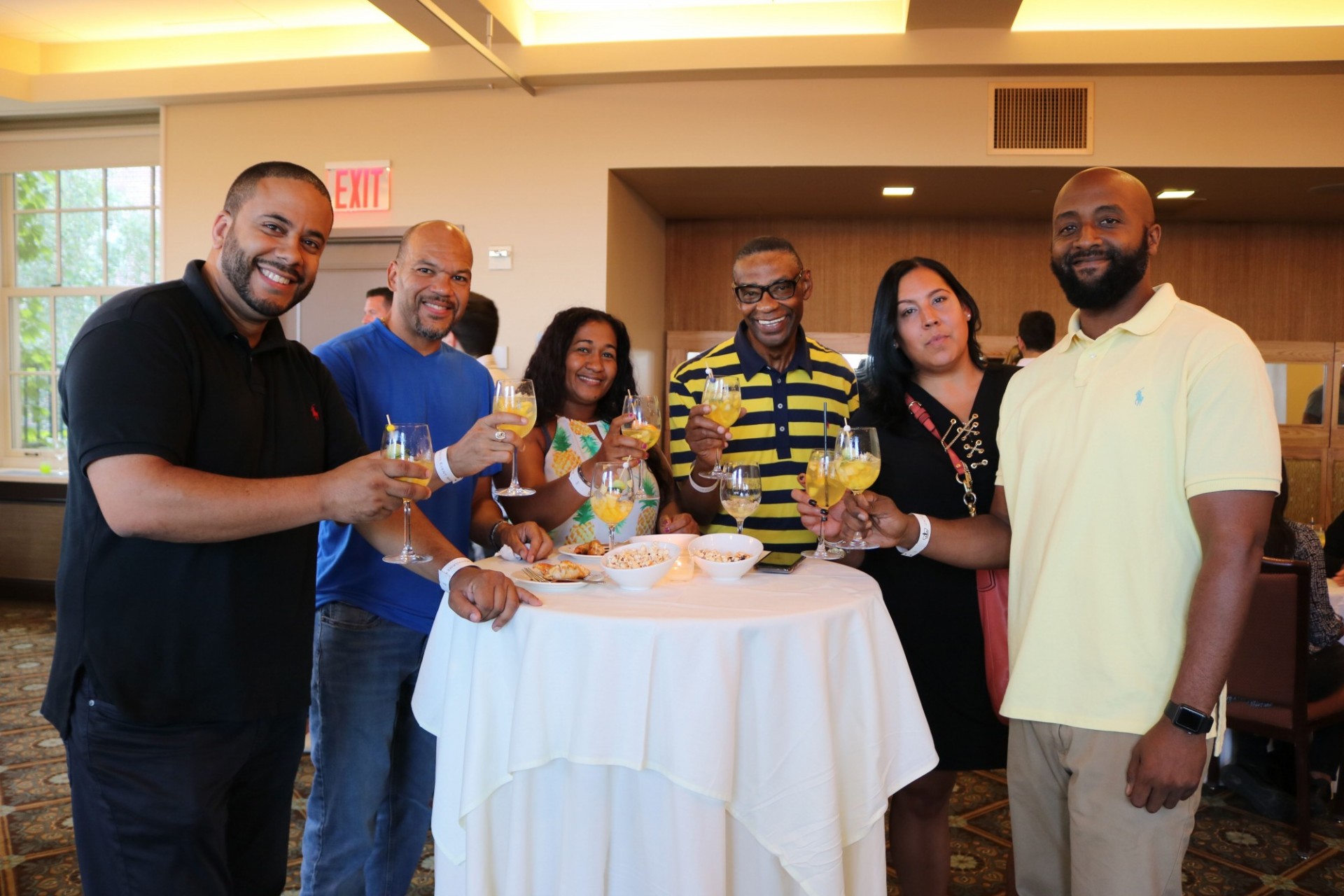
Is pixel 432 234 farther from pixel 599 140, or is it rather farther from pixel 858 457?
pixel 599 140

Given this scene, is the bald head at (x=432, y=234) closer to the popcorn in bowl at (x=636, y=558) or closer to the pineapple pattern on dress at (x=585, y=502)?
the pineapple pattern on dress at (x=585, y=502)

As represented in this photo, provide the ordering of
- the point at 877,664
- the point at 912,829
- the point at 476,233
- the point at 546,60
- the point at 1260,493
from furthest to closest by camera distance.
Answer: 1. the point at 476,233
2. the point at 546,60
3. the point at 912,829
4. the point at 877,664
5. the point at 1260,493

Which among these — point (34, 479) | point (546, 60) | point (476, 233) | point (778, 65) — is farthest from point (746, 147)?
point (34, 479)

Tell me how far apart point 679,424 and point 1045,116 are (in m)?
3.77

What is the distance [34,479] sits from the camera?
6711 mm

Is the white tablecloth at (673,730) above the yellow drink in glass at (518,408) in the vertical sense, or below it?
below

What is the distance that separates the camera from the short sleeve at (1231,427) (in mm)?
1576

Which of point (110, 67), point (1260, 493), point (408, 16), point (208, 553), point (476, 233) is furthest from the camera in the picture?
point (110, 67)

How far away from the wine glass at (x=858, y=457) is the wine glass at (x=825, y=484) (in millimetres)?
19

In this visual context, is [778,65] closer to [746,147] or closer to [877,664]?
[746,147]

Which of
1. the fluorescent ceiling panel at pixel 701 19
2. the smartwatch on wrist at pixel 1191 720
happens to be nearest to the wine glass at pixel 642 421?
the smartwatch on wrist at pixel 1191 720

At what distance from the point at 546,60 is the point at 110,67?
3.26 meters

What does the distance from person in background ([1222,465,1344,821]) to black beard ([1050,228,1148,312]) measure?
2053 mm

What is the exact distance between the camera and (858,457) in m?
2.06
